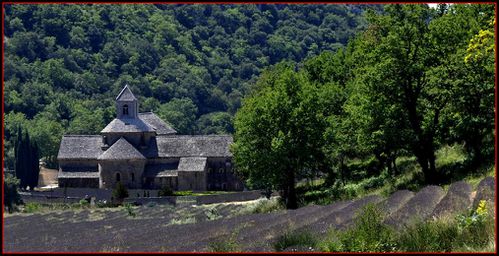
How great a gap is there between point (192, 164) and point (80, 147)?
54.2 feet

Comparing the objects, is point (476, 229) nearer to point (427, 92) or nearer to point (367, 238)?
point (367, 238)

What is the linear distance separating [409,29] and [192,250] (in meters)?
23.6

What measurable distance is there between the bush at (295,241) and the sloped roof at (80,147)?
→ 82.1m

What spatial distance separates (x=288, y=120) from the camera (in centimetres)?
5347

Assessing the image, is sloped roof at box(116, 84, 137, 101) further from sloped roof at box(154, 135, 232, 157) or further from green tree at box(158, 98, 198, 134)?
green tree at box(158, 98, 198, 134)

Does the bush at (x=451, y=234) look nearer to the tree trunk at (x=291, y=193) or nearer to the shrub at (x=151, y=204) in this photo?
→ the tree trunk at (x=291, y=193)

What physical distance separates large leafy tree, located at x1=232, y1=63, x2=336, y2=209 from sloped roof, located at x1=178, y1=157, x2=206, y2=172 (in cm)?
3892

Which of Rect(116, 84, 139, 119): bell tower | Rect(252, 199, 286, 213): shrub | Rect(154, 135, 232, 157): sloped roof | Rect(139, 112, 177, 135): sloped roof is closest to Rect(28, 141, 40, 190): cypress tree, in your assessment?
Rect(116, 84, 139, 119): bell tower

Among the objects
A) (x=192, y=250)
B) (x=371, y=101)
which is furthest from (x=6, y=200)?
(x=192, y=250)

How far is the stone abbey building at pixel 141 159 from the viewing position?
312 ft

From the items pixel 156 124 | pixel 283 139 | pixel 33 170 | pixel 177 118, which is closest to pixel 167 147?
pixel 156 124

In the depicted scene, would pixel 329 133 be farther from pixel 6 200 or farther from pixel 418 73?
pixel 6 200

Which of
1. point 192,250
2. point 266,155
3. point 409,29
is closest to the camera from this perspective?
point 192,250

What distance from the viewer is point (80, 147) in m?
102
